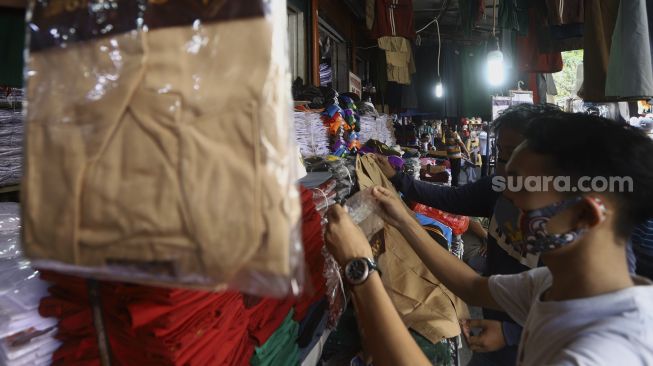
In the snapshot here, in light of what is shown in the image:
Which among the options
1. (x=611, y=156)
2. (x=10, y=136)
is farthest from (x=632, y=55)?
(x=10, y=136)

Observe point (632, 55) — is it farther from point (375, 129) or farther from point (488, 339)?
point (375, 129)

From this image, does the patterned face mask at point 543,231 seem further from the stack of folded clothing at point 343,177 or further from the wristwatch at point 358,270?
the stack of folded clothing at point 343,177

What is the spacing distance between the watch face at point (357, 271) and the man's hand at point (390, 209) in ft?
2.47

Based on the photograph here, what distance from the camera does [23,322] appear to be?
3.04 ft

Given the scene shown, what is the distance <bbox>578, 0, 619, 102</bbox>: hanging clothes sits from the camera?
212cm

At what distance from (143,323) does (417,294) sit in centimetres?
128

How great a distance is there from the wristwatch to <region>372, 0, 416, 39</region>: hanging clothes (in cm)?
472

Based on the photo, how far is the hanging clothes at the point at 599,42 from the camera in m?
2.12

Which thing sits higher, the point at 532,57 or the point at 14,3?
the point at 532,57

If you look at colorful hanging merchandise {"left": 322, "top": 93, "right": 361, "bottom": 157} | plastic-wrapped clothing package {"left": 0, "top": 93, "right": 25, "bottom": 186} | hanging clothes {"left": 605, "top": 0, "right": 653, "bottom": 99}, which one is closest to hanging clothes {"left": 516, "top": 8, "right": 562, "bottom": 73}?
colorful hanging merchandise {"left": 322, "top": 93, "right": 361, "bottom": 157}

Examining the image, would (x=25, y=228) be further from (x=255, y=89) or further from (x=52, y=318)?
(x=52, y=318)

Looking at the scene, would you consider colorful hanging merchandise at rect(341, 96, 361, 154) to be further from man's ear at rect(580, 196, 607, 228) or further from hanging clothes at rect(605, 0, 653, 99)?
man's ear at rect(580, 196, 607, 228)

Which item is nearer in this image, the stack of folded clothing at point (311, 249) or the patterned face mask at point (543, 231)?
the patterned face mask at point (543, 231)

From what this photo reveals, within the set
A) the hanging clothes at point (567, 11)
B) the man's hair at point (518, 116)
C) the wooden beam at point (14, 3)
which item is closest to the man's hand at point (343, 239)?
the wooden beam at point (14, 3)
